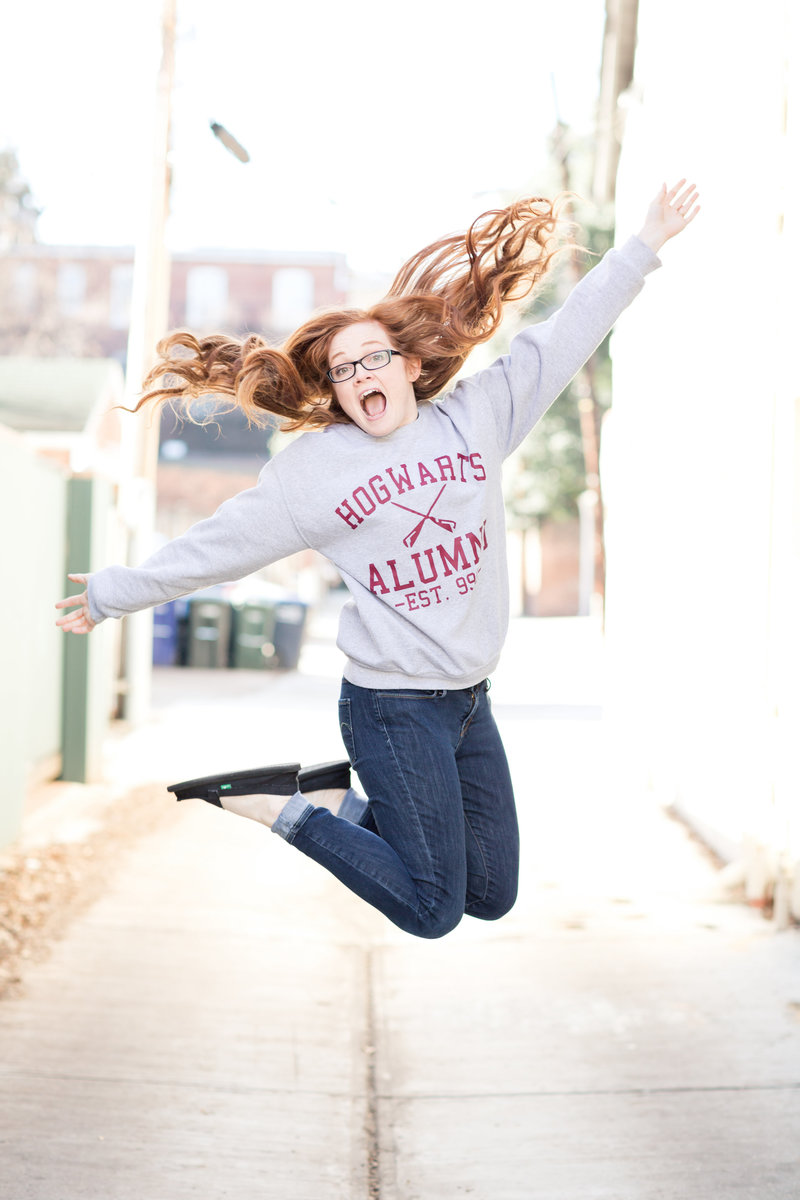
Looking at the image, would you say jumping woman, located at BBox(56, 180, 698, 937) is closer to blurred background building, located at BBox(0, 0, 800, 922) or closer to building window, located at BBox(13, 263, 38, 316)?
blurred background building, located at BBox(0, 0, 800, 922)

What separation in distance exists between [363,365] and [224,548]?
541 millimetres

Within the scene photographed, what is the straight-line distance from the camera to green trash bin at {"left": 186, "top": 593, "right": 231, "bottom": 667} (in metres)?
17.1

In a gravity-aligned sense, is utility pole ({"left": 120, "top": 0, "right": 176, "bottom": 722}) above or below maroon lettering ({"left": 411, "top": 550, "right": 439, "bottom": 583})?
above

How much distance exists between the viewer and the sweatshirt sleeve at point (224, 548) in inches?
116

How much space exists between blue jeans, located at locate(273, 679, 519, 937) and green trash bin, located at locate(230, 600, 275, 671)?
14.2 meters

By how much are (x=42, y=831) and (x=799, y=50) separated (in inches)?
215

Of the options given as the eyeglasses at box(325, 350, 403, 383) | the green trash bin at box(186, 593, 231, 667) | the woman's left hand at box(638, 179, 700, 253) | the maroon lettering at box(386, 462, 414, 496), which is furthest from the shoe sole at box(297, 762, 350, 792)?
the green trash bin at box(186, 593, 231, 667)

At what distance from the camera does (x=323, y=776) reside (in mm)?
3307

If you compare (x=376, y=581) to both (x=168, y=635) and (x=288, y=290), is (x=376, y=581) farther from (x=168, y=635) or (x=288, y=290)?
(x=288, y=290)

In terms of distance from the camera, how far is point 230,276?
43719 millimetres

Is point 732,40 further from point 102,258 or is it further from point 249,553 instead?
point 102,258

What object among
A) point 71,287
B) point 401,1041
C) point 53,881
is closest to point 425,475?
point 401,1041

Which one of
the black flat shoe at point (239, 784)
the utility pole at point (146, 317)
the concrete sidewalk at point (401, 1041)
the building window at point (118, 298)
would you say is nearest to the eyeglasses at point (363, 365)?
the black flat shoe at point (239, 784)

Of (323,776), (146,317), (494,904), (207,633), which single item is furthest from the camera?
(207,633)
